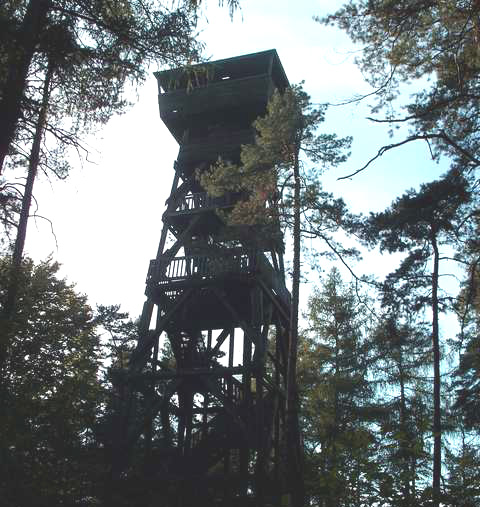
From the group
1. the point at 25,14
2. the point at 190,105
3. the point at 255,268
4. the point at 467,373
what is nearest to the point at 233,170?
the point at 255,268

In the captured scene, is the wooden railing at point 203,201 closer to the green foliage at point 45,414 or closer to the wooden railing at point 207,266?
the wooden railing at point 207,266

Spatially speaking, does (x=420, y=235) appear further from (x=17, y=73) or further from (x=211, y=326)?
(x=17, y=73)

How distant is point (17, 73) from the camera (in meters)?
6.43

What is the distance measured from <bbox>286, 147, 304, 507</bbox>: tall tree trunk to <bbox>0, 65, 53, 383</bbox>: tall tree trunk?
5.50 metres

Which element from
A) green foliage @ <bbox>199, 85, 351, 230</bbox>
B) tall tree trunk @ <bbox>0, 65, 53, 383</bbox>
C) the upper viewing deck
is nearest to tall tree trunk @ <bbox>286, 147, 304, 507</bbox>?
green foliage @ <bbox>199, 85, 351, 230</bbox>

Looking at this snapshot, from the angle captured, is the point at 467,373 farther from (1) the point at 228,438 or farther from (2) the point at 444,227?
(1) the point at 228,438

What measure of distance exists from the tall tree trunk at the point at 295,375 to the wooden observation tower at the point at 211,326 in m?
0.75

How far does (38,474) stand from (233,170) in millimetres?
8441

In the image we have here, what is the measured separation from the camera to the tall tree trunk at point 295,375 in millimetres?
10183

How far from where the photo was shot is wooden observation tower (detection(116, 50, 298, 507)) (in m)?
12.4

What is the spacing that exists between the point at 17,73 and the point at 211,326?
10.2 meters

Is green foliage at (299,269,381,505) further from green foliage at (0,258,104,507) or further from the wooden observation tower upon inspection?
green foliage at (0,258,104,507)

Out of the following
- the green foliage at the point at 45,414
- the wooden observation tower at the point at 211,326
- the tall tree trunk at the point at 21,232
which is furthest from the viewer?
the wooden observation tower at the point at 211,326

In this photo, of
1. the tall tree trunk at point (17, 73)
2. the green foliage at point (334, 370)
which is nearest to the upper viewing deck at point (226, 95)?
the green foliage at point (334, 370)
